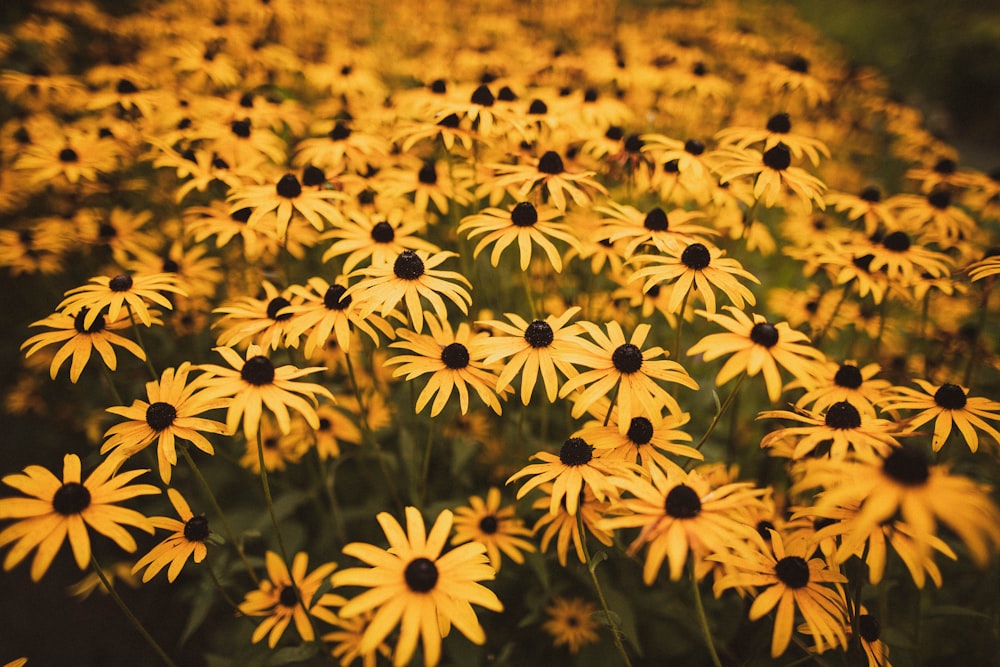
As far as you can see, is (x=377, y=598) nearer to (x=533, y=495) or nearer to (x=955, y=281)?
(x=533, y=495)

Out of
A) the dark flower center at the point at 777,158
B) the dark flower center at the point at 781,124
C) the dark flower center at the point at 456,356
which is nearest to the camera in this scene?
the dark flower center at the point at 456,356

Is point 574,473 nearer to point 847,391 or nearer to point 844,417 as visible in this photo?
point 844,417

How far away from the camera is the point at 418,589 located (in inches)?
58.3

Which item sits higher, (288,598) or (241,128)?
(241,128)

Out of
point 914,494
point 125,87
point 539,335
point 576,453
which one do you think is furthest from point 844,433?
point 125,87

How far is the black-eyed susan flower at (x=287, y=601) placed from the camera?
7.20 feet

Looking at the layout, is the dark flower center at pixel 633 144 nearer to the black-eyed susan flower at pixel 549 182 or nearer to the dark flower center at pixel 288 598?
the black-eyed susan flower at pixel 549 182

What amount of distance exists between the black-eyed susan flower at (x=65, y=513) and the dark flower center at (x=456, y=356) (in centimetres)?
104

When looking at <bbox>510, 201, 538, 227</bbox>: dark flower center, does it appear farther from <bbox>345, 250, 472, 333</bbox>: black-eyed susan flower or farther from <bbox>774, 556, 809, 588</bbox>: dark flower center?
<bbox>774, 556, 809, 588</bbox>: dark flower center

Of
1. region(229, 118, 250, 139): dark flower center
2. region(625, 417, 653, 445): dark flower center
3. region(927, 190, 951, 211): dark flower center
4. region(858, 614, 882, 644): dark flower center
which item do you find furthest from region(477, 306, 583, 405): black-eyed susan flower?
region(927, 190, 951, 211): dark flower center

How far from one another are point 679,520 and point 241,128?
3116mm

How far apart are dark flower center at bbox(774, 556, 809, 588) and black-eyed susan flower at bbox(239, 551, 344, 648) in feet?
5.33

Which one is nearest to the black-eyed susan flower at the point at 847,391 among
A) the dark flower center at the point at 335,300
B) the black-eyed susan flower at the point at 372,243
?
the black-eyed susan flower at the point at 372,243

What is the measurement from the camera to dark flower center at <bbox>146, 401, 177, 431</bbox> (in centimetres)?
191
